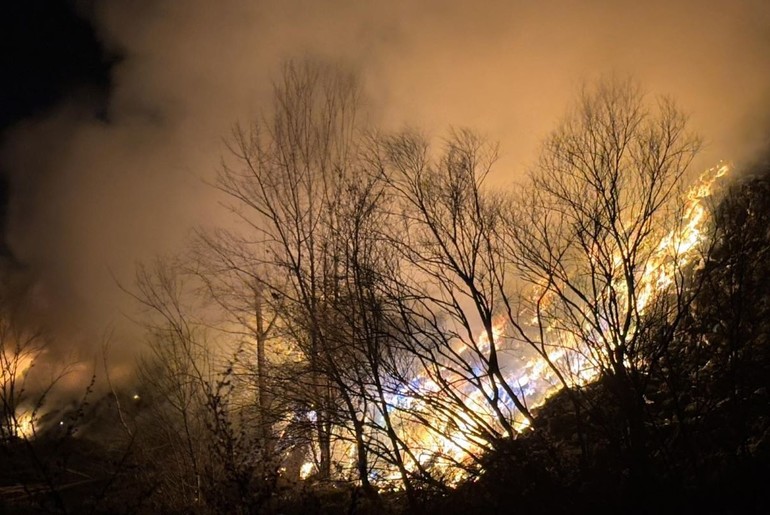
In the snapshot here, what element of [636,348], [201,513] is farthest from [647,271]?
[201,513]

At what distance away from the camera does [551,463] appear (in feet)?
22.5

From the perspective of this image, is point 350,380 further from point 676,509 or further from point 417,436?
Answer: point 676,509

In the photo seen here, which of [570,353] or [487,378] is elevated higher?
[570,353]

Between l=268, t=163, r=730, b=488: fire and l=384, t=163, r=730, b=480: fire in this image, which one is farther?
l=384, t=163, r=730, b=480: fire

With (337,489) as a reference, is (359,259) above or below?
above

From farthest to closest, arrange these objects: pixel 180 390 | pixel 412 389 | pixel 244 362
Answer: pixel 180 390
pixel 244 362
pixel 412 389

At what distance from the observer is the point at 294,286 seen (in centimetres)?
1064

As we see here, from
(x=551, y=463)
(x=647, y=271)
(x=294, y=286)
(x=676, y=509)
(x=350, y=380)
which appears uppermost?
(x=294, y=286)

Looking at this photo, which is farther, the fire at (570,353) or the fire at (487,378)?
the fire at (570,353)

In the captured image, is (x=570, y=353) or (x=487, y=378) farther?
(x=570, y=353)

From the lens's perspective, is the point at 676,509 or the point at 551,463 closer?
the point at 676,509

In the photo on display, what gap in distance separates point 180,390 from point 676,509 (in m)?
9.94

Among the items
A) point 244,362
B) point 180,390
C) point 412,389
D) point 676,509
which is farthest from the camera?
point 180,390

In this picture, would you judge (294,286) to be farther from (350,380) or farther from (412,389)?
(412,389)
